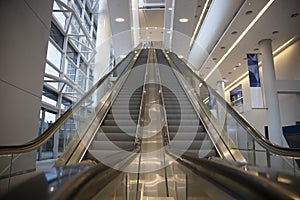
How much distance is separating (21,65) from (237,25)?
8.65 m

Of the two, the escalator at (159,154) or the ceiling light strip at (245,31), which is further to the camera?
the ceiling light strip at (245,31)

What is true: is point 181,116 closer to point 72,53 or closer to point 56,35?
point 56,35

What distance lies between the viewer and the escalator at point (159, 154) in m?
0.88

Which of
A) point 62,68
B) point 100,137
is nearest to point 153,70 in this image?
point 62,68

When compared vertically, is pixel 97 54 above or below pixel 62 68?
above

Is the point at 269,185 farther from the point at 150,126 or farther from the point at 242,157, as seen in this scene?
the point at 150,126

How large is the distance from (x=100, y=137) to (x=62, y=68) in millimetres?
5782

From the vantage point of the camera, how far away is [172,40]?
Result: 14.3 meters

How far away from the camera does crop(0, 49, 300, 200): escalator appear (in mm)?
875

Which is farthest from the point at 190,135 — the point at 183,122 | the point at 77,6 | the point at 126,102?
the point at 77,6

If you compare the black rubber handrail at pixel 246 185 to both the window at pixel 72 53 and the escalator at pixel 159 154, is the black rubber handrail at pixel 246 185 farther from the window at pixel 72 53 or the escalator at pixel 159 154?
the window at pixel 72 53

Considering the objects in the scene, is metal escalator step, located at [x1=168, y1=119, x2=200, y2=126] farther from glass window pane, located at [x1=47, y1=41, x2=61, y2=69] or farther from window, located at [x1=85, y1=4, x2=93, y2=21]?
window, located at [x1=85, y1=4, x2=93, y2=21]

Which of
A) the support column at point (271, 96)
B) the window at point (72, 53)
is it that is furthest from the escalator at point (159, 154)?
the support column at point (271, 96)

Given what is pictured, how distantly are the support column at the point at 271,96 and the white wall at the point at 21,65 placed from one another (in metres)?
8.91
